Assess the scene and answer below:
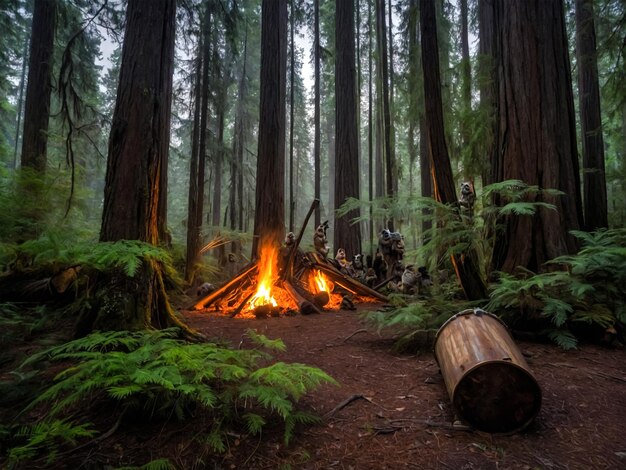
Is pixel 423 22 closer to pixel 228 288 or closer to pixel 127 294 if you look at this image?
pixel 127 294

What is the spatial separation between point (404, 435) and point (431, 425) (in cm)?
25

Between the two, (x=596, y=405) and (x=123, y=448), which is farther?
(x=596, y=405)

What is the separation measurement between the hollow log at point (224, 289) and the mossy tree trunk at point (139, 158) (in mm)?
3449

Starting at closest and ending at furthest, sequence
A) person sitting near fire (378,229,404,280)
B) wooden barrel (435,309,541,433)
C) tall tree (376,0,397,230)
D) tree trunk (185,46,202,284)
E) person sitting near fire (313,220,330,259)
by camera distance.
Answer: wooden barrel (435,309,541,433), person sitting near fire (378,229,404,280), person sitting near fire (313,220,330,259), tall tree (376,0,397,230), tree trunk (185,46,202,284)

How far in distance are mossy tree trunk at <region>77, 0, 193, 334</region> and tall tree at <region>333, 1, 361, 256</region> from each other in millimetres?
7027

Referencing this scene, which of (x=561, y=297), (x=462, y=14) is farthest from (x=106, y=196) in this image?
(x=462, y=14)

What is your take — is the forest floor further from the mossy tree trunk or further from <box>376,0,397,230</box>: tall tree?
<box>376,0,397,230</box>: tall tree

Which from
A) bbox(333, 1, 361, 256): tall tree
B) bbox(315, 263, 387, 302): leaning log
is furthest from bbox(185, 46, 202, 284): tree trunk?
bbox(333, 1, 361, 256): tall tree

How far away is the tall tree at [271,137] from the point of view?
7.85 m

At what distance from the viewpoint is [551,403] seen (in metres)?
2.57

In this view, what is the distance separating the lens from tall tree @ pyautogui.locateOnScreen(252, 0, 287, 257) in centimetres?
785

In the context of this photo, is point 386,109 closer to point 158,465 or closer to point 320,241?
point 320,241

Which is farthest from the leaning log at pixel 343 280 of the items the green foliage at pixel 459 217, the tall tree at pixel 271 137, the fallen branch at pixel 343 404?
the fallen branch at pixel 343 404

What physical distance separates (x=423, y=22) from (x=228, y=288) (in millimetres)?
6528
